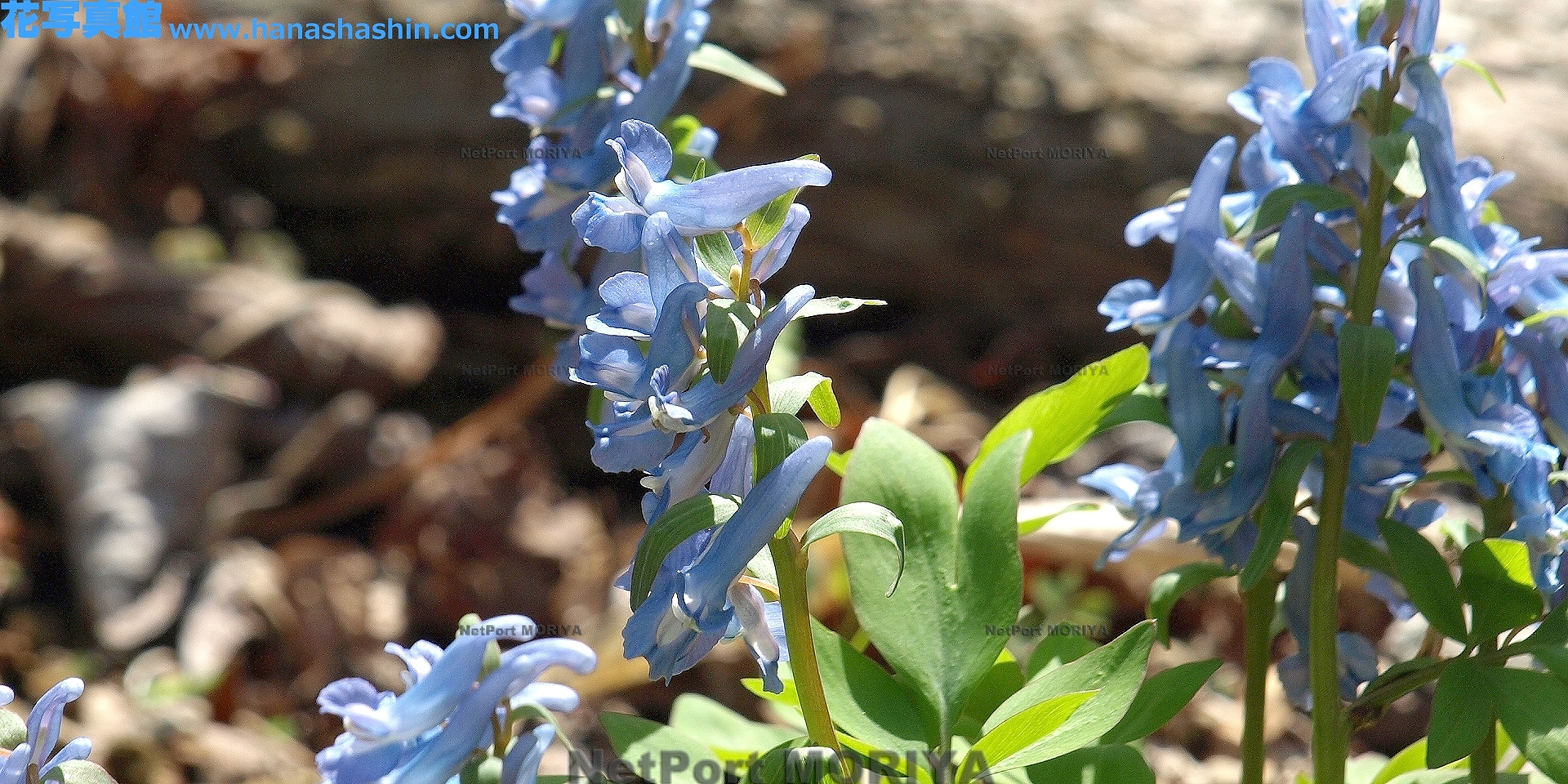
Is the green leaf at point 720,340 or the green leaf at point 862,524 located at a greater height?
the green leaf at point 720,340

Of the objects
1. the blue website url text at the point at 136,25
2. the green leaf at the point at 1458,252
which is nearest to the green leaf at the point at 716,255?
the green leaf at the point at 1458,252

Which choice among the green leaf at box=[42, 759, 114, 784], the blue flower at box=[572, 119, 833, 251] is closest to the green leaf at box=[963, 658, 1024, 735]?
the blue flower at box=[572, 119, 833, 251]

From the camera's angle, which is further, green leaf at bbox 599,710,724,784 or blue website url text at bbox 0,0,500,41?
blue website url text at bbox 0,0,500,41

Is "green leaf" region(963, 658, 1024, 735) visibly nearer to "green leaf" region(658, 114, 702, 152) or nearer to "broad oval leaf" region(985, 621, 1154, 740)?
"broad oval leaf" region(985, 621, 1154, 740)

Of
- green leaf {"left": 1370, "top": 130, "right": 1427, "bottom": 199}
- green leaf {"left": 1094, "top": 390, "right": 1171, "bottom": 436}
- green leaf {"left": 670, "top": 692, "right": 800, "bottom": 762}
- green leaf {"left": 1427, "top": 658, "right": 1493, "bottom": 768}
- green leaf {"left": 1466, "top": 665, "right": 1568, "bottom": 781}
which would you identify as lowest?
green leaf {"left": 670, "top": 692, "right": 800, "bottom": 762}

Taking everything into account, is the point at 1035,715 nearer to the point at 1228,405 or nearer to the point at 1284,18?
the point at 1228,405

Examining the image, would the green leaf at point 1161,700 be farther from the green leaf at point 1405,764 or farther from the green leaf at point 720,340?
the green leaf at point 720,340

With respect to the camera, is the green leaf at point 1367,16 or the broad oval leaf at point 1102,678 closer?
the broad oval leaf at point 1102,678
